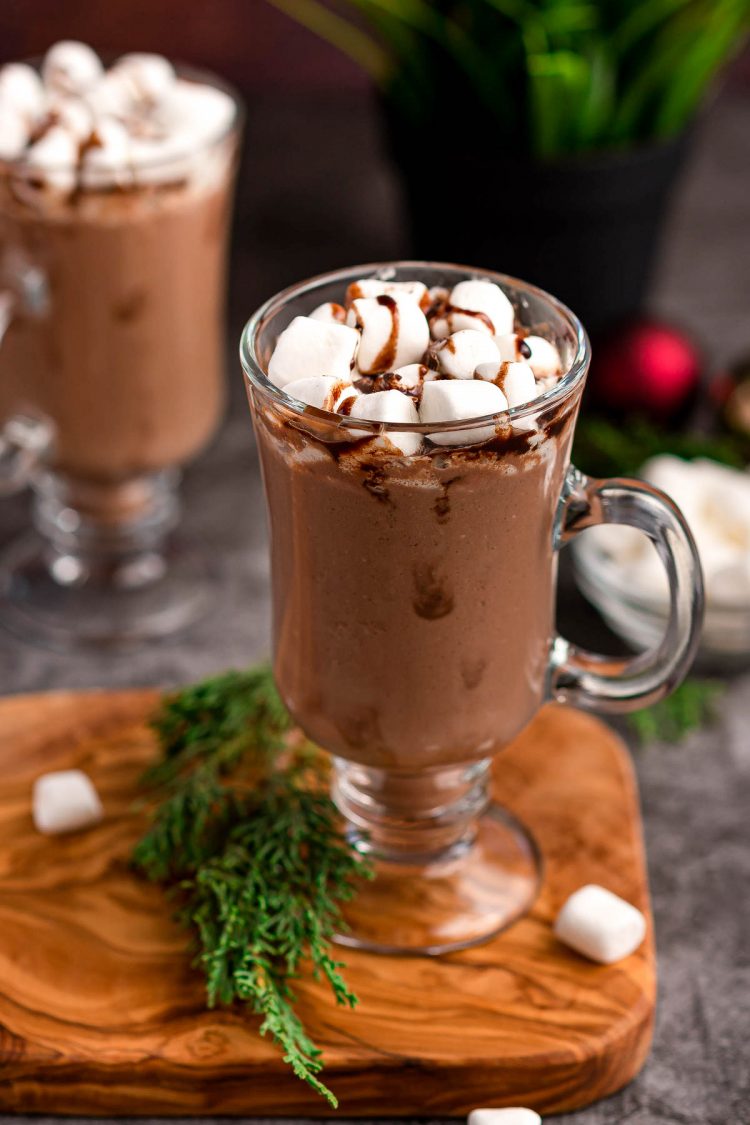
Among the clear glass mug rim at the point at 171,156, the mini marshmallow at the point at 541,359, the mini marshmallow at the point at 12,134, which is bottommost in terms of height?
the clear glass mug rim at the point at 171,156

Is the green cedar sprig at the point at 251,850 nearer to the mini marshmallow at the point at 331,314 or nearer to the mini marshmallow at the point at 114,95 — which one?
the mini marshmallow at the point at 331,314

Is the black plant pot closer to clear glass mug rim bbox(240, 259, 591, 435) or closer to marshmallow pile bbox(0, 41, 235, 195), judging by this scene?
marshmallow pile bbox(0, 41, 235, 195)

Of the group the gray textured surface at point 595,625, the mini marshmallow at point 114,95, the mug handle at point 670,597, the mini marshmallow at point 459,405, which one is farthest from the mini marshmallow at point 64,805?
the mini marshmallow at point 114,95

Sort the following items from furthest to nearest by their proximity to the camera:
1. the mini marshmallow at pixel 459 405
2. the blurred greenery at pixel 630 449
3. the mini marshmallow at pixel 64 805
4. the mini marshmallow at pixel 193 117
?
the blurred greenery at pixel 630 449, the mini marshmallow at pixel 193 117, the mini marshmallow at pixel 64 805, the mini marshmallow at pixel 459 405

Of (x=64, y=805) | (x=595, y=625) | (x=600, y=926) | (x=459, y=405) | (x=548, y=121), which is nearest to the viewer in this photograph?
(x=459, y=405)

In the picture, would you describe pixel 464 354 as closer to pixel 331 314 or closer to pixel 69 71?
pixel 331 314

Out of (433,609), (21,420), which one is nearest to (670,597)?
(433,609)
